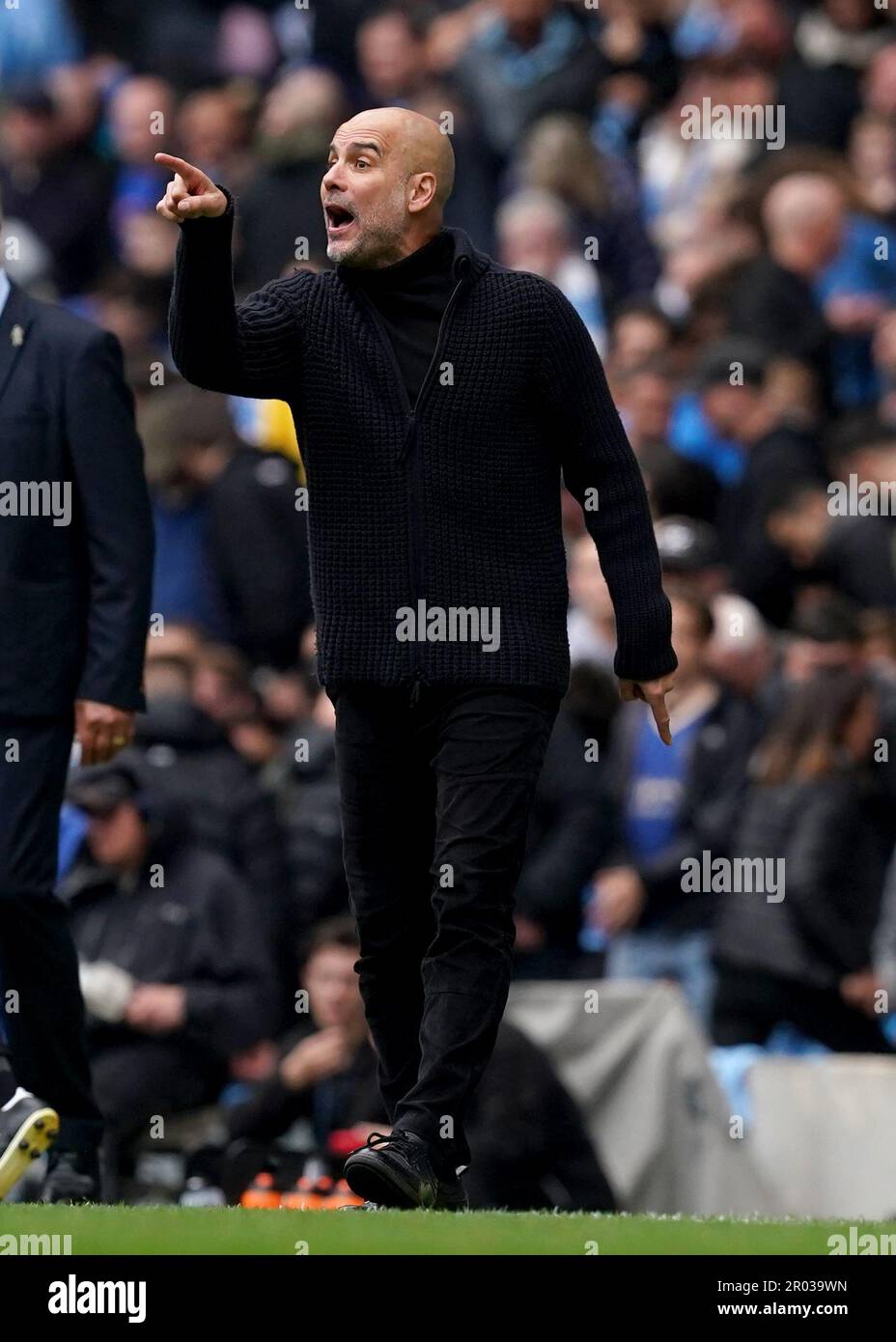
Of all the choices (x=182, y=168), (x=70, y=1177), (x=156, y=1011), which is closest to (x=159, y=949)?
(x=156, y=1011)

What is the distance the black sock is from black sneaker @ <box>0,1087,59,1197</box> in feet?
0.88

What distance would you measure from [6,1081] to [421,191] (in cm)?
233

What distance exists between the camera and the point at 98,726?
7.24m

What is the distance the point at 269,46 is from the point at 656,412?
507 centimetres

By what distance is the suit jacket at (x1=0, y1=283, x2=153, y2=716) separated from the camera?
A: 7262mm

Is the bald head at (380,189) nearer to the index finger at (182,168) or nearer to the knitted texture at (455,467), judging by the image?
the knitted texture at (455,467)

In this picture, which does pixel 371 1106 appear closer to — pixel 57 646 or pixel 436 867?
pixel 57 646

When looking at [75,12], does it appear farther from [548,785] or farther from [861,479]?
[548,785]

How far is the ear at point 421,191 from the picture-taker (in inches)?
253

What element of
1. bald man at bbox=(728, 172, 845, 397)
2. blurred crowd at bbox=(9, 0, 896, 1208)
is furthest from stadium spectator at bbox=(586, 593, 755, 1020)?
bald man at bbox=(728, 172, 845, 397)

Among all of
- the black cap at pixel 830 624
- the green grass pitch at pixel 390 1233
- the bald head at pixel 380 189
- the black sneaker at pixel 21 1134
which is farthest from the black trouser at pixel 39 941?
the black cap at pixel 830 624

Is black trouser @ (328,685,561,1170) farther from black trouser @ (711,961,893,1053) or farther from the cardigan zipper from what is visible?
black trouser @ (711,961,893,1053)

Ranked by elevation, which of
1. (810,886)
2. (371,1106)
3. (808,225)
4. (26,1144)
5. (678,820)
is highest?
(808,225)
